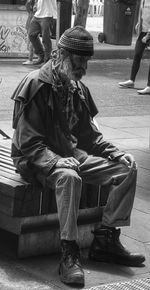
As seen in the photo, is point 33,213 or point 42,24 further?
point 42,24

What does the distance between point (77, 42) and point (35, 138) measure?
62 centimetres

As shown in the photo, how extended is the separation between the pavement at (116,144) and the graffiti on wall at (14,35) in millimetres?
572

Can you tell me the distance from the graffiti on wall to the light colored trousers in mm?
10567

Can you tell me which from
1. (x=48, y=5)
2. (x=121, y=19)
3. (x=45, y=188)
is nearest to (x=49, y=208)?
(x=45, y=188)

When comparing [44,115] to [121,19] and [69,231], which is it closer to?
[69,231]

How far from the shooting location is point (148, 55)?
56.7 feet

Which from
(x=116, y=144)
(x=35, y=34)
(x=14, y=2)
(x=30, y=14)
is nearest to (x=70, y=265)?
(x=116, y=144)

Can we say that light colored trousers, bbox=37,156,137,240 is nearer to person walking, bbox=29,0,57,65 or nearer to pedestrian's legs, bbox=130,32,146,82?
pedestrian's legs, bbox=130,32,146,82

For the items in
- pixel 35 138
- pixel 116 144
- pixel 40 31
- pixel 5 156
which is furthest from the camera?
pixel 40 31

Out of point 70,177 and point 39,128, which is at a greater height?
point 39,128

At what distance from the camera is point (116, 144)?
7.88m

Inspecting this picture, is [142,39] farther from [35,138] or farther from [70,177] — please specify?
[70,177]

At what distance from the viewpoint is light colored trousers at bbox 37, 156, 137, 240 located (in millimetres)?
4367

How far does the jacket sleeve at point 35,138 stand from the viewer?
178 inches
